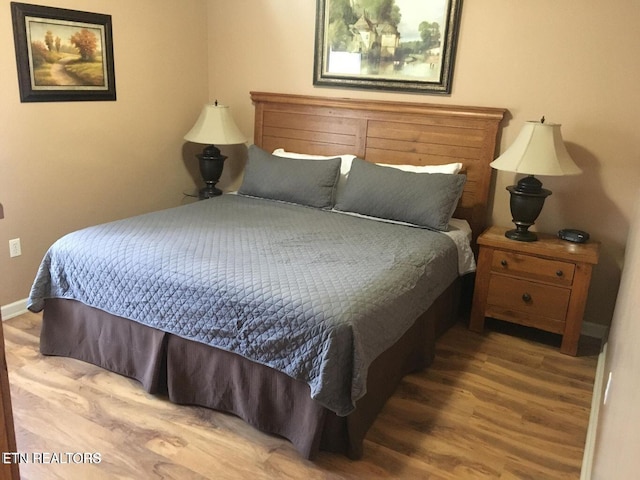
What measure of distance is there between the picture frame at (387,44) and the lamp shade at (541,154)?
711 millimetres

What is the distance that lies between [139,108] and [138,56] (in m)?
0.35

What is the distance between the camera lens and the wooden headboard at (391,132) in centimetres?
338

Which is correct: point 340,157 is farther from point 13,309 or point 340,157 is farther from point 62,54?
point 13,309

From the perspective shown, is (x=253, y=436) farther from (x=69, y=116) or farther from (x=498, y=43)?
(x=498, y=43)

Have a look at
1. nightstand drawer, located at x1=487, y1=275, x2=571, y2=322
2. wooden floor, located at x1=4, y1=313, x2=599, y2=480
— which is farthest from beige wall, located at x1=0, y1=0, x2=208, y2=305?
nightstand drawer, located at x1=487, y1=275, x2=571, y2=322

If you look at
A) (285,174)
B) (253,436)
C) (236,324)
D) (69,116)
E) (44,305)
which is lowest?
(253,436)

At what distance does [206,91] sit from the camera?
433cm

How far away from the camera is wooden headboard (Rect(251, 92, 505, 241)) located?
11.1ft

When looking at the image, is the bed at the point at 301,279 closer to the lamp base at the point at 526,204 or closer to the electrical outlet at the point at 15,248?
the lamp base at the point at 526,204

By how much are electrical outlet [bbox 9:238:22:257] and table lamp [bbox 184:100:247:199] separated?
1.32 metres

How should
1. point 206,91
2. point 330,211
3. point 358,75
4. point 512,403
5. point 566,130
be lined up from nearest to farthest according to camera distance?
1. point 512,403
2. point 566,130
3. point 330,211
4. point 358,75
5. point 206,91

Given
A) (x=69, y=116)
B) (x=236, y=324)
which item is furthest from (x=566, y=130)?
(x=69, y=116)

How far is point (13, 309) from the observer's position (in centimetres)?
320

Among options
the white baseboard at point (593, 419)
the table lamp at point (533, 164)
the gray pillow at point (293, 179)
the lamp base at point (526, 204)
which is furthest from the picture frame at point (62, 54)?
the white baseboard at point (593, 419)
